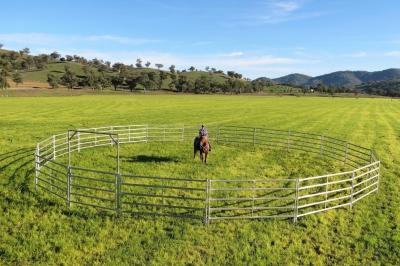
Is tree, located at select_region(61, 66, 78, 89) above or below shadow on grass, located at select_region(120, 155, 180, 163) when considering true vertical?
above

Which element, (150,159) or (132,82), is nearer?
(150,159)

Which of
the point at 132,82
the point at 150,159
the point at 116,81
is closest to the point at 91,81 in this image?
the point at 116,81

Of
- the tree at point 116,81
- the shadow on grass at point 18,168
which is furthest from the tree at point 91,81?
the shadow on grass at point 18,168

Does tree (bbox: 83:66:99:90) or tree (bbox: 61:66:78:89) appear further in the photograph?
tree (bbox: 83:66:99:90)

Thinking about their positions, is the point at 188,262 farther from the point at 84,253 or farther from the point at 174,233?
the point at 84,253

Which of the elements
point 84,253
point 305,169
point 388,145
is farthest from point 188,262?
point 388,145

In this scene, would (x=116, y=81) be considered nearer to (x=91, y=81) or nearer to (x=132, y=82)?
(x=132, y=82)

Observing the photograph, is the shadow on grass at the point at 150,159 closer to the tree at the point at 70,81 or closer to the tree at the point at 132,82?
the tree at the point at 70,81

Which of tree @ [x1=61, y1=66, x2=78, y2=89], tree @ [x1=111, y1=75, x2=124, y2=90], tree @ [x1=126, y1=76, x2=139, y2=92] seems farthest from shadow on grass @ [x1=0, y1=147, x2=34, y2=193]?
tree @ [x1=111, y1=75, x2=124, y2=90]

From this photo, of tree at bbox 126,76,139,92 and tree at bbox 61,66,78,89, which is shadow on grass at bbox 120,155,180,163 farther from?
tree at bbox 126,76,139,92

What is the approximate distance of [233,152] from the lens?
83.7 feet

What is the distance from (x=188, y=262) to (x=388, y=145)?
2685 centimetres

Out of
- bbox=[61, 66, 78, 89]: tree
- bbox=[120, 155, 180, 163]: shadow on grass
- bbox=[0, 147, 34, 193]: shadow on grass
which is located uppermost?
bbox=[61, 66, 78, 89]: tree

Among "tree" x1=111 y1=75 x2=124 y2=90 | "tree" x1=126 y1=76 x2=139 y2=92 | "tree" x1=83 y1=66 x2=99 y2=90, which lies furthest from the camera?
"tree" x1=111 y1=75 x2=124 y2=90
